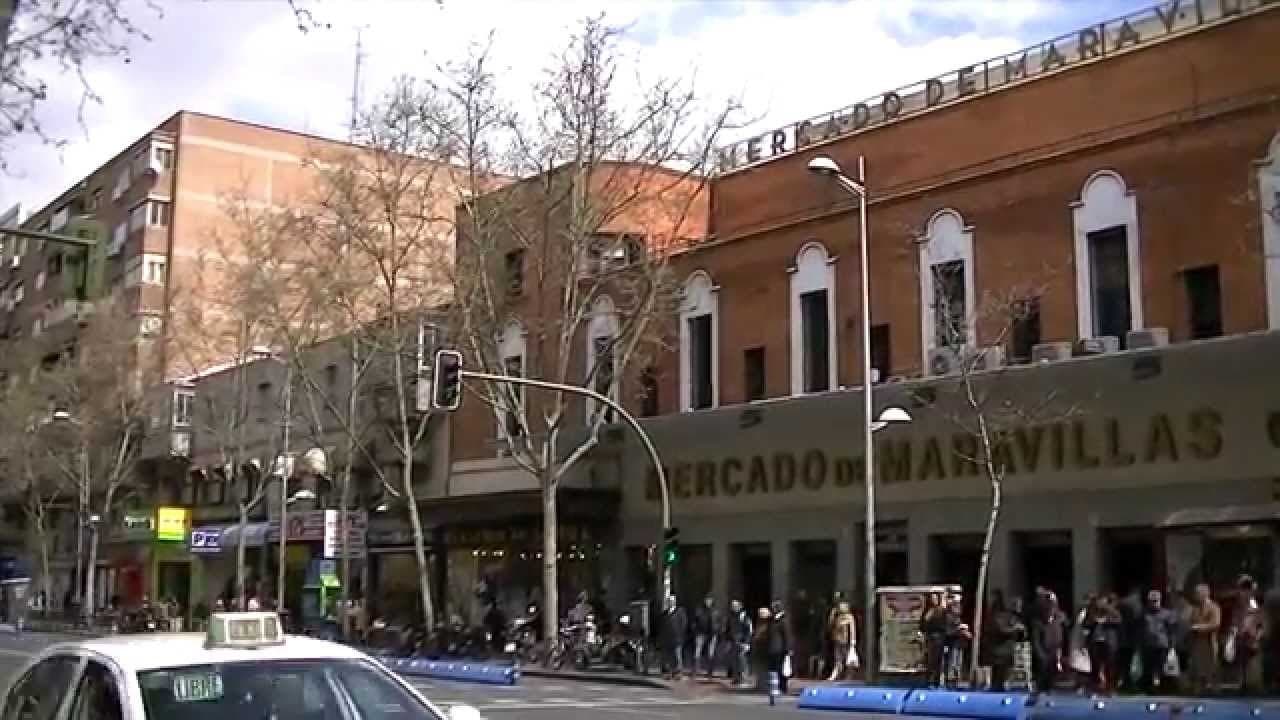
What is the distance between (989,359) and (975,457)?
1.90 metres

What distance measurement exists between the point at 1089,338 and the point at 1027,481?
2.89m

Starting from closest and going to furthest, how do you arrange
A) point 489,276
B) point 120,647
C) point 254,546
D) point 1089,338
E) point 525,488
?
point 120,647, point 1089,338, point 489,276, point 525,488, point 254,546

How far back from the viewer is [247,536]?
185ft

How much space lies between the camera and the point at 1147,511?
1075 inches

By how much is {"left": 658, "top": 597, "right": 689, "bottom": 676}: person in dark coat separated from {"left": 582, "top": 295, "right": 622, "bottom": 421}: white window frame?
332 inches

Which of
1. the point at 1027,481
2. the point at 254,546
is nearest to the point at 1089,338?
the point at 1027,481

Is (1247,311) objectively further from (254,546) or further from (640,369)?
(254,546)

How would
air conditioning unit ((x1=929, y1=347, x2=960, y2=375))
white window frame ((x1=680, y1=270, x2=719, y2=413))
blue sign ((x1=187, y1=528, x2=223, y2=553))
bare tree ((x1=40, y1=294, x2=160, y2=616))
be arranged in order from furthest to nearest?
bare tree ((x1=40, y1=294, x2=160, y2=616)) < blue sign ((x1=187, y1=528, x2=223, y2=553)) < white window frame ((x1=680, y1=270, x2=719, y2=413)) < air conditioning unit ((x1=929, y1=347, x2=960, y2=375))

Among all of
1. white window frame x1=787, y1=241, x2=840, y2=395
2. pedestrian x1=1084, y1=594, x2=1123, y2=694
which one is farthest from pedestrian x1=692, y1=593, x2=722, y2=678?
pedestrian x1=1084, y1=594, x2=1123, y2=694

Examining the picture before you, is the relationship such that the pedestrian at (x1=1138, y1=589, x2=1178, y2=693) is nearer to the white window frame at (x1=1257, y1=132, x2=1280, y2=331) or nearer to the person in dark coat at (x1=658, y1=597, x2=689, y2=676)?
the white window frame at (x1=1257, y1=132, x2=1280, y2=331)

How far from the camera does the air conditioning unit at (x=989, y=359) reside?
30.1m

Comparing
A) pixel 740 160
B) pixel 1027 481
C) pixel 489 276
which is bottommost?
pixel 1027 481

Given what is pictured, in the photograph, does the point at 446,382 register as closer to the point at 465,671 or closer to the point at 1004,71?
the point at 465,671

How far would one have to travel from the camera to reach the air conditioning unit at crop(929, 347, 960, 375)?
31.0 metres
